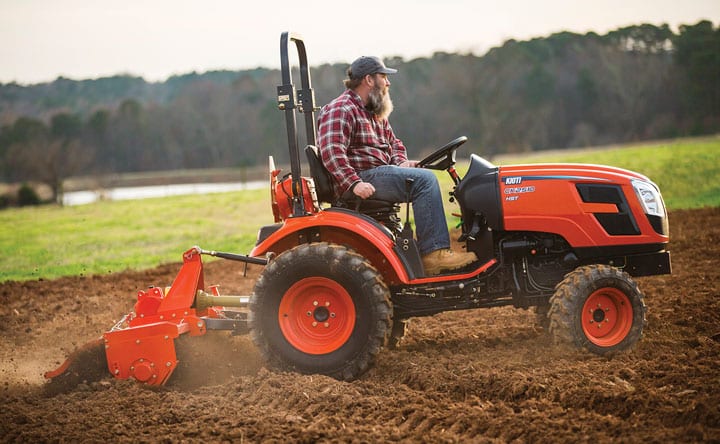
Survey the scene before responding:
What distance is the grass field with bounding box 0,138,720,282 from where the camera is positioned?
12.8 m

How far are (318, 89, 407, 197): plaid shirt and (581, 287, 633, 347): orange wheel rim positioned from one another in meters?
1.72

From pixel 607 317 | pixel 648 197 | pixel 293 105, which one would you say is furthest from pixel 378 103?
pixel 607 317

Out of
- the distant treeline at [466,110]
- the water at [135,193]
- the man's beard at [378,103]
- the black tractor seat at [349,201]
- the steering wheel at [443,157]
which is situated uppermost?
the distant treeline at [466,110]

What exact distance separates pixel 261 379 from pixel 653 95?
135ft

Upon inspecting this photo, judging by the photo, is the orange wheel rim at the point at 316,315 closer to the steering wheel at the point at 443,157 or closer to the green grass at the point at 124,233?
the steering wheel at the point at 443,157

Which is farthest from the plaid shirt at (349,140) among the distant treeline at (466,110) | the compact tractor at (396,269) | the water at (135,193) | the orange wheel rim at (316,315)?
the distant treeline at (466,110)

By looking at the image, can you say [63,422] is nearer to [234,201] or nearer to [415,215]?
[415,215]

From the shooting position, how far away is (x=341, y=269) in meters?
4.89

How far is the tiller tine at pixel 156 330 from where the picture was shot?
5.05 m

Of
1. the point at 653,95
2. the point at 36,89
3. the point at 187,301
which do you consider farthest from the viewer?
the point at 36,89

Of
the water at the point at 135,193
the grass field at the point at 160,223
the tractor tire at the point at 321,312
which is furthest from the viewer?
the water at the point at 135,193

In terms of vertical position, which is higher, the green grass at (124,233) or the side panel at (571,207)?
the side panel at (571,207)

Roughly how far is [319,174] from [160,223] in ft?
43.3

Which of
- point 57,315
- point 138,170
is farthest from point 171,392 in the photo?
point 138,170
